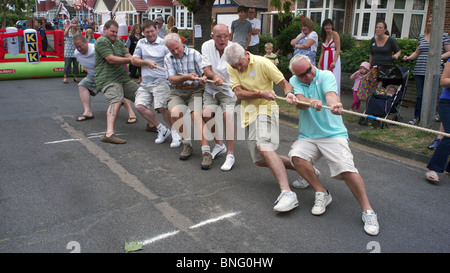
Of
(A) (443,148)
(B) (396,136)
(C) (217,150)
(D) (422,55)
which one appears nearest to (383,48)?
(D) (422,55)

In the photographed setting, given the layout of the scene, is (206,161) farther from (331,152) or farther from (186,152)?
(331,152)

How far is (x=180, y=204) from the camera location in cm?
416

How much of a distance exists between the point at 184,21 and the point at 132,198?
36.2 metres

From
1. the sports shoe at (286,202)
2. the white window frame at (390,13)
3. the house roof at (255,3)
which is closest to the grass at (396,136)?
the sports shoe at (286,202)

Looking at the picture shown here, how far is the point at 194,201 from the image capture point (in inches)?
167

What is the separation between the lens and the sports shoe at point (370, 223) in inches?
140

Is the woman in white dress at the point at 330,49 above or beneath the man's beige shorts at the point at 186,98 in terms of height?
above

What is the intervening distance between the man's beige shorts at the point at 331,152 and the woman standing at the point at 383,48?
14.5 ft

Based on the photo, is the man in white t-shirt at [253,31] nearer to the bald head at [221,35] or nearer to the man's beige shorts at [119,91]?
the man's beige shorts at [119,91]

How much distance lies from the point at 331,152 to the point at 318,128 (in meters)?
0.30

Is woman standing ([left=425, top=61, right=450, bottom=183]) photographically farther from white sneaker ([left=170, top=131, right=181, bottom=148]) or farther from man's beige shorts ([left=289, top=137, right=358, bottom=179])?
white sneaker ([left=170, top=131, right=181, bottom=148])

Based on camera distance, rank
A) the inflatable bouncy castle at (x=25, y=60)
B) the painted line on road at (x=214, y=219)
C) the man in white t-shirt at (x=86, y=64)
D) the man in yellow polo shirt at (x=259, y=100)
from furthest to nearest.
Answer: the inflatable bouncy castle at (x=25, y=60)
the man in white t-shirt at (x=86, y=64)
the man in yellow polo shirt at (x=259, y=100)
the painted line on road at (x=214, y=219)

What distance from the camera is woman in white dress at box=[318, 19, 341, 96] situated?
8.21m

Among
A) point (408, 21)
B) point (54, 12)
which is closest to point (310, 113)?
point (408, 21)
